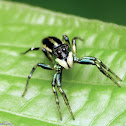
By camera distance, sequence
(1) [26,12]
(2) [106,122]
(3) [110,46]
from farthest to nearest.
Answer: (1) [26,12], (3) [110,46], (2) [106,122]

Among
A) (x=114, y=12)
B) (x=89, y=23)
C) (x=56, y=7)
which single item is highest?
(x=89, y=23)

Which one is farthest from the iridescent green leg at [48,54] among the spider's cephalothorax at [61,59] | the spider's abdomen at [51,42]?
the spider's abdomen at [51,42]

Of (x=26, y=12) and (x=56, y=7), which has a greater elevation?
(x=26, y=12)

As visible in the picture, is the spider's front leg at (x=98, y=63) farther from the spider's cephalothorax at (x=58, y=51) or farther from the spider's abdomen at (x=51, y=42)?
the spider's abdomen at (x=51, y=42)

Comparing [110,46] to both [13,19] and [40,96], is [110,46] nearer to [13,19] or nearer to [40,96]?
[40,96]

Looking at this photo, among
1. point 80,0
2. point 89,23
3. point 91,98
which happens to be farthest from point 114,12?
point 91,98

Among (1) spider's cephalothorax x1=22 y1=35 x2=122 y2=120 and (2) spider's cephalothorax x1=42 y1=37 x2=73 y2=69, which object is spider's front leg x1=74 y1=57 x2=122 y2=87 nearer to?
(1) spider's cephalothorax x1=22 y1=35 x2=122 y2=120

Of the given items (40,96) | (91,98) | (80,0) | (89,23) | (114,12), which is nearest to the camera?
(91,98)
